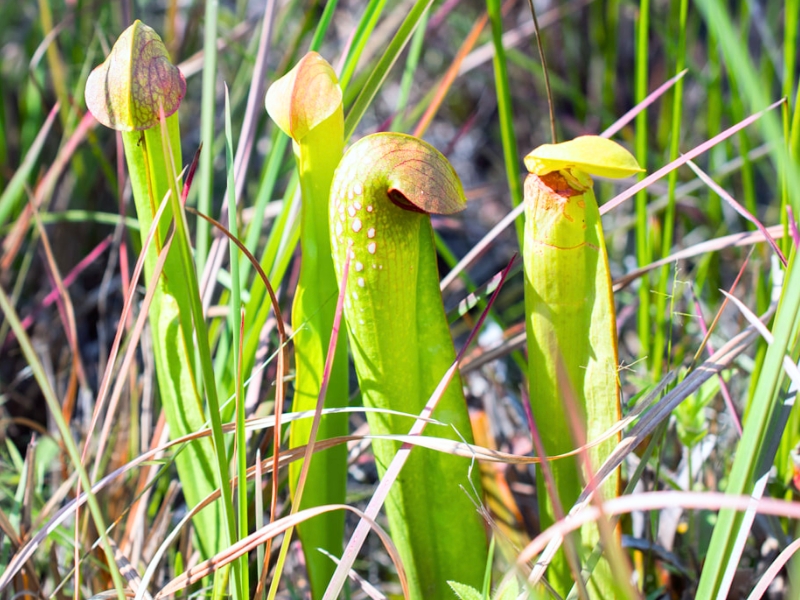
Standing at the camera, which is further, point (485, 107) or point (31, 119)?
point (485, 107)

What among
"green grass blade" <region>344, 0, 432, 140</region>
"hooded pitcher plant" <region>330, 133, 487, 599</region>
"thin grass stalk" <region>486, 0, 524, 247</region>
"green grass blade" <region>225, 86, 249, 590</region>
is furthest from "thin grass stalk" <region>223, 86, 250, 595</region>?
"thin grass stalk" <region>486, 0, 524, 247</region>

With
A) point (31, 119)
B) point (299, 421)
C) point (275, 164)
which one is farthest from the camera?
point (31, 119)

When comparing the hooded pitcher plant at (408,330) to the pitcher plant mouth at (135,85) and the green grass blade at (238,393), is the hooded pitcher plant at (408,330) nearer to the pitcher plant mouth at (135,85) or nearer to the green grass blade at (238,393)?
the green grass blade at (238,393)

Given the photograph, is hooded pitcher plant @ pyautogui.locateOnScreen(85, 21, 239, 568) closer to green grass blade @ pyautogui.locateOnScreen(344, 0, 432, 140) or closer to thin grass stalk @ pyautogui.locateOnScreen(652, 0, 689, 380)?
green grass blade @ pyautogui.locateOnScreen(344, 0, 432, 140)

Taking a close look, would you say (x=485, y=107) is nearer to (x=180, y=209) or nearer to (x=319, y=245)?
(x=319, y=245)

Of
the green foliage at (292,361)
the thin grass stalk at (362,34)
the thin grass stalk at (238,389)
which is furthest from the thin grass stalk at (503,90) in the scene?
the thin grass stalk at (238,389)

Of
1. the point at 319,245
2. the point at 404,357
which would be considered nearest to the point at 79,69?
the point at 319,245

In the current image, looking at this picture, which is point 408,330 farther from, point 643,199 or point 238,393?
point 643,199
